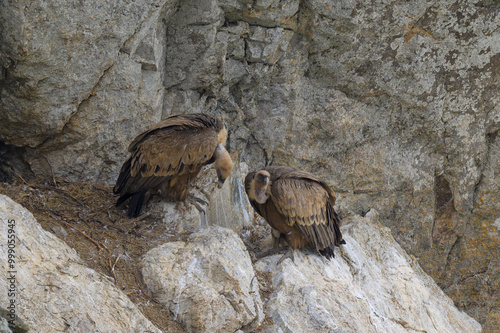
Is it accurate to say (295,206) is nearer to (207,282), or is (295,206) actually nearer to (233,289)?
(233,289)

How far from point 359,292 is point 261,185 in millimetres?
1651

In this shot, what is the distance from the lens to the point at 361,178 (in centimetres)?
839

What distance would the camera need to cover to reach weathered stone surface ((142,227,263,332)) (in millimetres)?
5070

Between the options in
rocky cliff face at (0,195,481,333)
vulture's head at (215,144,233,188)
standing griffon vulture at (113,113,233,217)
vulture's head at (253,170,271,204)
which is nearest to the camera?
rocky cliff face at (0,195,481,333)

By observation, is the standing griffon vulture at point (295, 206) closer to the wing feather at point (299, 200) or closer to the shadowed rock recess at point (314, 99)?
the wing feather at point (299, 200)

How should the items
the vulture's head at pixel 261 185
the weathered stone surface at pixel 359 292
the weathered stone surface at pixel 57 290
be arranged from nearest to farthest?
1. the weathered stone surface at pixel 57 290
2. the weathered stone surface at pixel 359 292
3. the vulture's head at pixel 261 185

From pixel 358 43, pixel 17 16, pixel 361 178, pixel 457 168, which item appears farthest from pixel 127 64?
pixel 457 168

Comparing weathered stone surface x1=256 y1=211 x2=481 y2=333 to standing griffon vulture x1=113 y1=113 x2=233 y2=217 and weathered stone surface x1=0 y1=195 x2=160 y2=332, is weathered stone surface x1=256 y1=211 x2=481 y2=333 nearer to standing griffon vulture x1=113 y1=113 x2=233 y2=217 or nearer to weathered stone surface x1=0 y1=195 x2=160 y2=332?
standing griffon vulture x1=113 y1=113 x2=233 y2=217

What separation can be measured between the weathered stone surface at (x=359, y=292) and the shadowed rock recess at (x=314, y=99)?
0.28 ft

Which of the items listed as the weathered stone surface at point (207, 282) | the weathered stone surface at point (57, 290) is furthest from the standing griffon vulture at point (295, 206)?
the weathered stone surface at point (57, 290)

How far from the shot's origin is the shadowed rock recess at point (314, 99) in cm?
626

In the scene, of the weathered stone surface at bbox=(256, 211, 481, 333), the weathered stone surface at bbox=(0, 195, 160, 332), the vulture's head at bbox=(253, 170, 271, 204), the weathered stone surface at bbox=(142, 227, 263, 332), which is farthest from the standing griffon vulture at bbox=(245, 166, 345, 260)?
the weathered stone surface at bbox=(0, 195, 160, 332)

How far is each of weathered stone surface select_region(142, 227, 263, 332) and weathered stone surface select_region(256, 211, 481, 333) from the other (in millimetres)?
370

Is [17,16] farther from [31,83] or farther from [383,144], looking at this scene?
[383,144]
